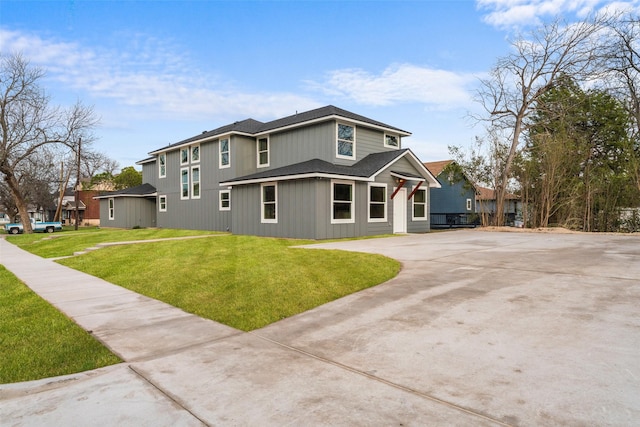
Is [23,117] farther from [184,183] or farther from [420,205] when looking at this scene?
[420,205]

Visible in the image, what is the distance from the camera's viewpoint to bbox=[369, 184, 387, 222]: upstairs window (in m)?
17.1

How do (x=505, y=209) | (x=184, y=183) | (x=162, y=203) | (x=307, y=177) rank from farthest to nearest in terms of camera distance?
(x=162, y=203)
(x=184, y=183)
(x=505, y=209)
(x=307, y=177)

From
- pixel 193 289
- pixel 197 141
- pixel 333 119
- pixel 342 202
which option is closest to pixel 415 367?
pixel 193 289

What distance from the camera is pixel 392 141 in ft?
66.6

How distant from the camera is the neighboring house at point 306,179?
51.3 ft

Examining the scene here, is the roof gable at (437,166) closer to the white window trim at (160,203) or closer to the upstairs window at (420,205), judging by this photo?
the upstairs window at (420,205)

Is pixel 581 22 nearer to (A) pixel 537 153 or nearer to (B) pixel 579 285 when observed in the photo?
(A) pixel 537 153

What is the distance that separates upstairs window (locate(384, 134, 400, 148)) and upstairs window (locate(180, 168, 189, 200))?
42.7ft

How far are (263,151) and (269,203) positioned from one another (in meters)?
4.68

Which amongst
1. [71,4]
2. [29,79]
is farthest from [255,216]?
[29,79]

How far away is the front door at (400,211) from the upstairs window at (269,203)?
597 cm

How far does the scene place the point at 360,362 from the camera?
134 inches

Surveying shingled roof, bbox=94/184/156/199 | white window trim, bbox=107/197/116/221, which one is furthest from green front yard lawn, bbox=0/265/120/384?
white window trim, bbox=107/197/116/221

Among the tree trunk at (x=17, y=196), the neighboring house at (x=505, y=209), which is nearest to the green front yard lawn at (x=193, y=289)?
the neighboring house at (x=505, y=209)
